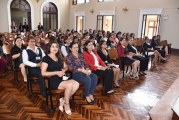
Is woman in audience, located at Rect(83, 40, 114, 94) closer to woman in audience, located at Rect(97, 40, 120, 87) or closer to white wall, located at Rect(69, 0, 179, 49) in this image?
woman in audience, located at Rect(97, 40, 120, 87)

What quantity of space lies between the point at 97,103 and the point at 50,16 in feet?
37.5

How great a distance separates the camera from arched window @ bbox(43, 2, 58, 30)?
13164 mm

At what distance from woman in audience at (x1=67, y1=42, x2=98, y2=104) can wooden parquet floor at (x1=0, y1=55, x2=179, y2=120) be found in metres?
0.24

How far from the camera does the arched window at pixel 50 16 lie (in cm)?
1316

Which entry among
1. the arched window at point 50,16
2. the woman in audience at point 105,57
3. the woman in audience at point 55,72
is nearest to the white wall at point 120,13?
the arched window at point 50,16

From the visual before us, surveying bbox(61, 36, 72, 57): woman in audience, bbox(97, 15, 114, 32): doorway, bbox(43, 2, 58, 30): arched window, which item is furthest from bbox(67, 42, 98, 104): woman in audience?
bbox(43, 2, 58, 30): arched window

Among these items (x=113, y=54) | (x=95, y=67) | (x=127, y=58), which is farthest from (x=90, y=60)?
(x=127, y=58)

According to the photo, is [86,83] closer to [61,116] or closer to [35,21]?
[61,116]

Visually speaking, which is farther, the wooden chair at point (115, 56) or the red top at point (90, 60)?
the wooden chair at point (115, 56)

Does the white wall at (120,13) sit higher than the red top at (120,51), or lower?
higher

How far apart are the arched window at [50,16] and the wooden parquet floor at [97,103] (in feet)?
31.3

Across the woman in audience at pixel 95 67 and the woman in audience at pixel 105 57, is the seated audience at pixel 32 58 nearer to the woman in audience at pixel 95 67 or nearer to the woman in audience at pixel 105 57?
the woman in audience at pixel 95 67

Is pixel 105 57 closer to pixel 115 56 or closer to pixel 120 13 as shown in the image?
pixel 115 56

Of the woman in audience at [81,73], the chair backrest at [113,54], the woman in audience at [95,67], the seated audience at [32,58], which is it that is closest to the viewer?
the woman in audience at [81,73]
